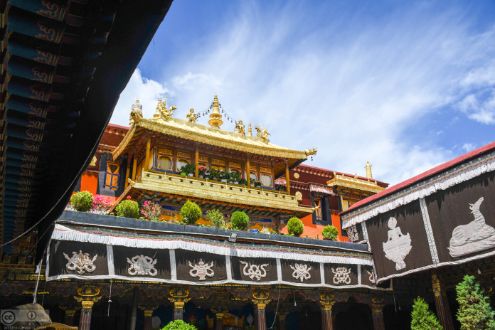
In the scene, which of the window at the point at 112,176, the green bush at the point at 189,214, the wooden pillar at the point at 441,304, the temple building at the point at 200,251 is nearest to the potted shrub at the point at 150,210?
the temple building at the point at 200,251

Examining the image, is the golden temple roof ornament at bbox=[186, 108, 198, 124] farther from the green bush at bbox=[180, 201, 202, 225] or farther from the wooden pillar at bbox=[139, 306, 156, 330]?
the wooden pillar at bbox=[139, 306, 156, 330]

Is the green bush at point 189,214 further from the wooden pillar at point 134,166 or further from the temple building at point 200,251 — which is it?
the wooden pillar at point 134,166

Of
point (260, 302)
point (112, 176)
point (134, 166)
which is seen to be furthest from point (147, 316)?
point (112, 176)

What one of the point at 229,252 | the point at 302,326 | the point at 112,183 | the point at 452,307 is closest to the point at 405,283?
the point at 452,307

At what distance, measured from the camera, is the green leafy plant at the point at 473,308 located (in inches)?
454

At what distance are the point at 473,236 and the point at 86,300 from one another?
1061 centimetres

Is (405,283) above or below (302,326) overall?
above

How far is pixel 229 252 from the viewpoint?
11.9 meters

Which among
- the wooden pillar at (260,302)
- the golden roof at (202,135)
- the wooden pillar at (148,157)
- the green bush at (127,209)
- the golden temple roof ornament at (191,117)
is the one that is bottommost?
the wooden pillar at (260,302)

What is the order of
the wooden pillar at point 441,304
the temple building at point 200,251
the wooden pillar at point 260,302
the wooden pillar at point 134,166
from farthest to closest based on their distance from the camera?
the wooden pillar at point 134,166
the wooden pillar at point 441,304
the wooden pillar at point 260,302
the temple building at point 200,251

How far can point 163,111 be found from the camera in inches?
817

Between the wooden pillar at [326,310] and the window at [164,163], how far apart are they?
927cm

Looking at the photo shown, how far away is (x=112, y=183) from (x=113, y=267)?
1104 cm

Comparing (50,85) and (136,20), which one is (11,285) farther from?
(136,20)
